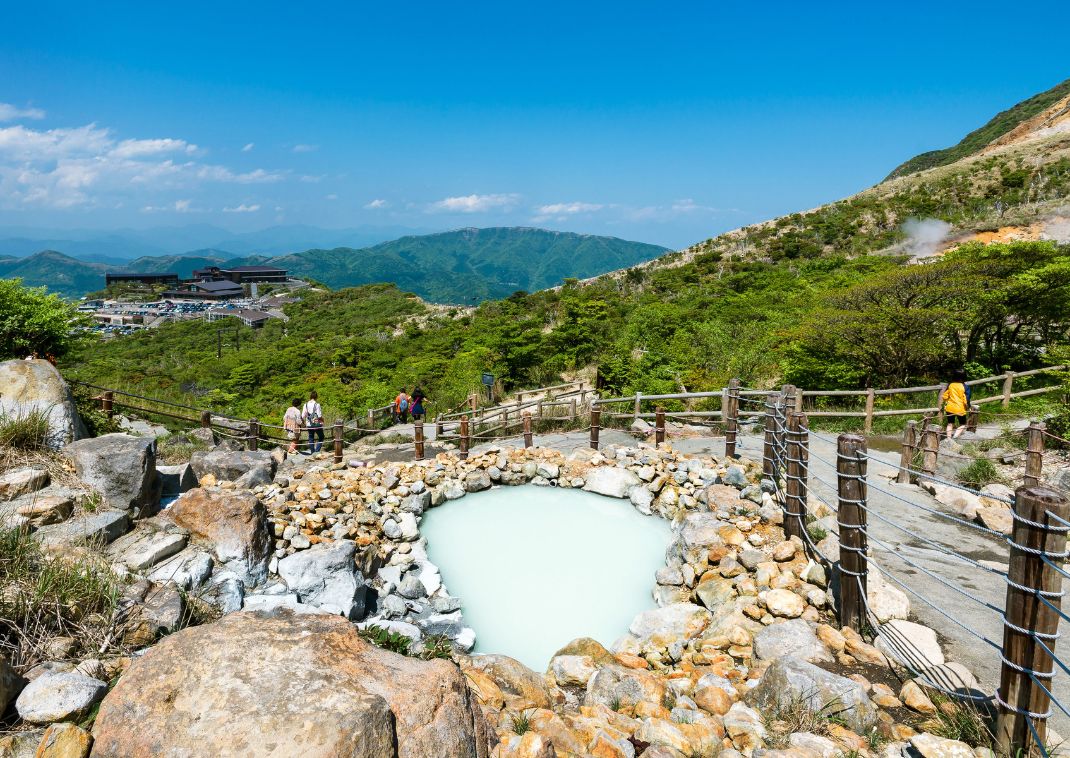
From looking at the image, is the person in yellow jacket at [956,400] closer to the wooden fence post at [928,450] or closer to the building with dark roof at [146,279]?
the wooden fence post at [928,450]

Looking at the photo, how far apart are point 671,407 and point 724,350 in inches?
161

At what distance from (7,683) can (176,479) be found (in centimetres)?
516

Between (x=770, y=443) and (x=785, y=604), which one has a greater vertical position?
(x=770, y=443)

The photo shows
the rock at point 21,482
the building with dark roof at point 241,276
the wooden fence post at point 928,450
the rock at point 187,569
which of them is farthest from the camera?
the building with dark roof at point 241,276

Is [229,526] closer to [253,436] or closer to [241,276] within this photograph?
[253,436]

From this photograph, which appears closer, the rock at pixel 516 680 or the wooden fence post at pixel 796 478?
the rock at pixel 516 680

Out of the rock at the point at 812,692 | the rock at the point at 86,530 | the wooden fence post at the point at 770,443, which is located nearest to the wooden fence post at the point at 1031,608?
the rock at the point at 812,692

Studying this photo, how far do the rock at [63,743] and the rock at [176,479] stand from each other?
533cm

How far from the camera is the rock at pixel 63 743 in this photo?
2646mm

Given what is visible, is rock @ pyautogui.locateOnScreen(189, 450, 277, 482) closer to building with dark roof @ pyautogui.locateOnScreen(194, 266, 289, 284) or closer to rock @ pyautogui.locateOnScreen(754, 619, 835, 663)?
rock @ pyautogui.locateOnScreen(754, 619, 835, 663)

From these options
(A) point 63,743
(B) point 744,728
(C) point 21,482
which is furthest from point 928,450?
(C) point 21,482

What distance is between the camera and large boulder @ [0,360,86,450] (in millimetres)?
7055

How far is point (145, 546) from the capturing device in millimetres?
5906

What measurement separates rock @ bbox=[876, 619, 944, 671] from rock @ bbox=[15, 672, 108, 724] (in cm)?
508
